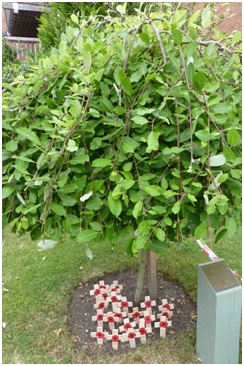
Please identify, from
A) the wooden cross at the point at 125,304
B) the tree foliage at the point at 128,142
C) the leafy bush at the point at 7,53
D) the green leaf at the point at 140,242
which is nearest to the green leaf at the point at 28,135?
the tree foliage at the point at 128,142

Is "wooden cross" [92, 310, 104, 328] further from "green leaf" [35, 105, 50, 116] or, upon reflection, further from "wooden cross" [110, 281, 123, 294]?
"green leaf" [35, 105, 50, 116]

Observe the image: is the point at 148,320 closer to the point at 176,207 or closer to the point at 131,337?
the point at 131,337

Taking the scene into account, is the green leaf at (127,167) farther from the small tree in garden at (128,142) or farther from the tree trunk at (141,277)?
the tree trunk at (141,277)

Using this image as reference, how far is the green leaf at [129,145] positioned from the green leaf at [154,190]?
0.14 meters

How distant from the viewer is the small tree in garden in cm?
115

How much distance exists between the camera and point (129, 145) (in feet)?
3.85

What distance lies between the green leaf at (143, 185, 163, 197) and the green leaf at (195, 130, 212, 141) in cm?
21

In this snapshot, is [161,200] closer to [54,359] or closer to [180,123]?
[180,123]

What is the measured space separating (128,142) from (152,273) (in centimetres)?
142

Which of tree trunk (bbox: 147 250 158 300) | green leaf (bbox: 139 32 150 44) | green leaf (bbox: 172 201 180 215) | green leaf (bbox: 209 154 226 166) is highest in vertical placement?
green leaf (bbox: 139 32 150 44)

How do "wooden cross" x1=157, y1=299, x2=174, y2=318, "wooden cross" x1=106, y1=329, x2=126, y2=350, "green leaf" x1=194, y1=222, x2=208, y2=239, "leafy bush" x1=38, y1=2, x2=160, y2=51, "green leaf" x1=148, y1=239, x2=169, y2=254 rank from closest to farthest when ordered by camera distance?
"green leaf" x1=194, y1=222, x2=208, y2=239
"green leaf" x1=148, y1=239, x2=169, y2=254
"wooden cross" x1=106, y1=329, x2=126, y2=350
"wooden cross" x1=157, y1=299, x2=174, y2=318
"leafy bush" x1=38, y1=2, x2=160, y2=51

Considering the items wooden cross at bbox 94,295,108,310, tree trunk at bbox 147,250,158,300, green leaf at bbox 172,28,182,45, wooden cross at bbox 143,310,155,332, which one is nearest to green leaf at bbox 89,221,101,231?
green leaf at bbox 172,28,182,45

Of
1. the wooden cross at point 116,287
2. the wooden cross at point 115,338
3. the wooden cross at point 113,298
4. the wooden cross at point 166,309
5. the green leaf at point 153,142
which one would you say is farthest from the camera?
the wooden cross at point 116,287

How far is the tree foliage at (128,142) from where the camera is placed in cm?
115
